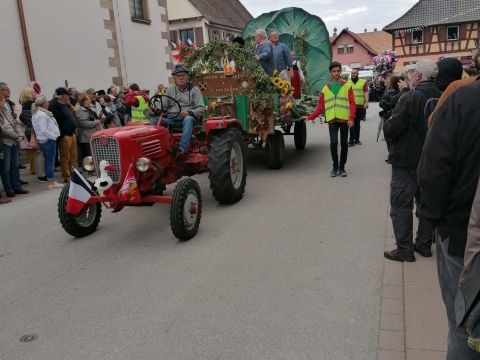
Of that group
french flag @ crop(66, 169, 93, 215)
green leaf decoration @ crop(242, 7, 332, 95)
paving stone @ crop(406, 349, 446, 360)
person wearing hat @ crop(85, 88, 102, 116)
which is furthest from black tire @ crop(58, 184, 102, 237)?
green leaf decoration @ crop(242, 7, 332, 95)

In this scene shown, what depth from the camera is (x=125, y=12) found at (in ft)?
46.9

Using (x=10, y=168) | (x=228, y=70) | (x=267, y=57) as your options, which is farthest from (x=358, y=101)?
(x=10, y=168)

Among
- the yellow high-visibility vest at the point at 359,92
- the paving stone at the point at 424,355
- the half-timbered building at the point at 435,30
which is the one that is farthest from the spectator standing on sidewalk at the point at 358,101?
the half-timbered building at the point at 435,30

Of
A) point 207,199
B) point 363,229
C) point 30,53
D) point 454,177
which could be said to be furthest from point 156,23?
point 454,177

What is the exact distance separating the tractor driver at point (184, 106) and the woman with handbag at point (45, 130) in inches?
121

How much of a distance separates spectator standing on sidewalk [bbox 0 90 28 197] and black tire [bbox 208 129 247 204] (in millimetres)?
3676

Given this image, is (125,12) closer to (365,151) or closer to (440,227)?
(365,151)

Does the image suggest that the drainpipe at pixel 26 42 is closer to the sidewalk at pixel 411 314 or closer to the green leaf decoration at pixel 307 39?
the green leaf decoration at pixel 307 39

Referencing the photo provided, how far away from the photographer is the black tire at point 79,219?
496 cm

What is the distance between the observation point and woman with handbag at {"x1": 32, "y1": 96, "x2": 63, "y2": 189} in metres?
8.18

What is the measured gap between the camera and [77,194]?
4719 millimetres

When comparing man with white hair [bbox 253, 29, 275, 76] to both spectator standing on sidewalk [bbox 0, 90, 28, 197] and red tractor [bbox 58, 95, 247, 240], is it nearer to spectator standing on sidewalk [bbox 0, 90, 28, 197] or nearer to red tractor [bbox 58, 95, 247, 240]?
red tractor [bbox 58, 95, 247, 240]

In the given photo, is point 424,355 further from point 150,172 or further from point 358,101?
point 358,101

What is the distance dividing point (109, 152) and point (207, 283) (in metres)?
1.80
